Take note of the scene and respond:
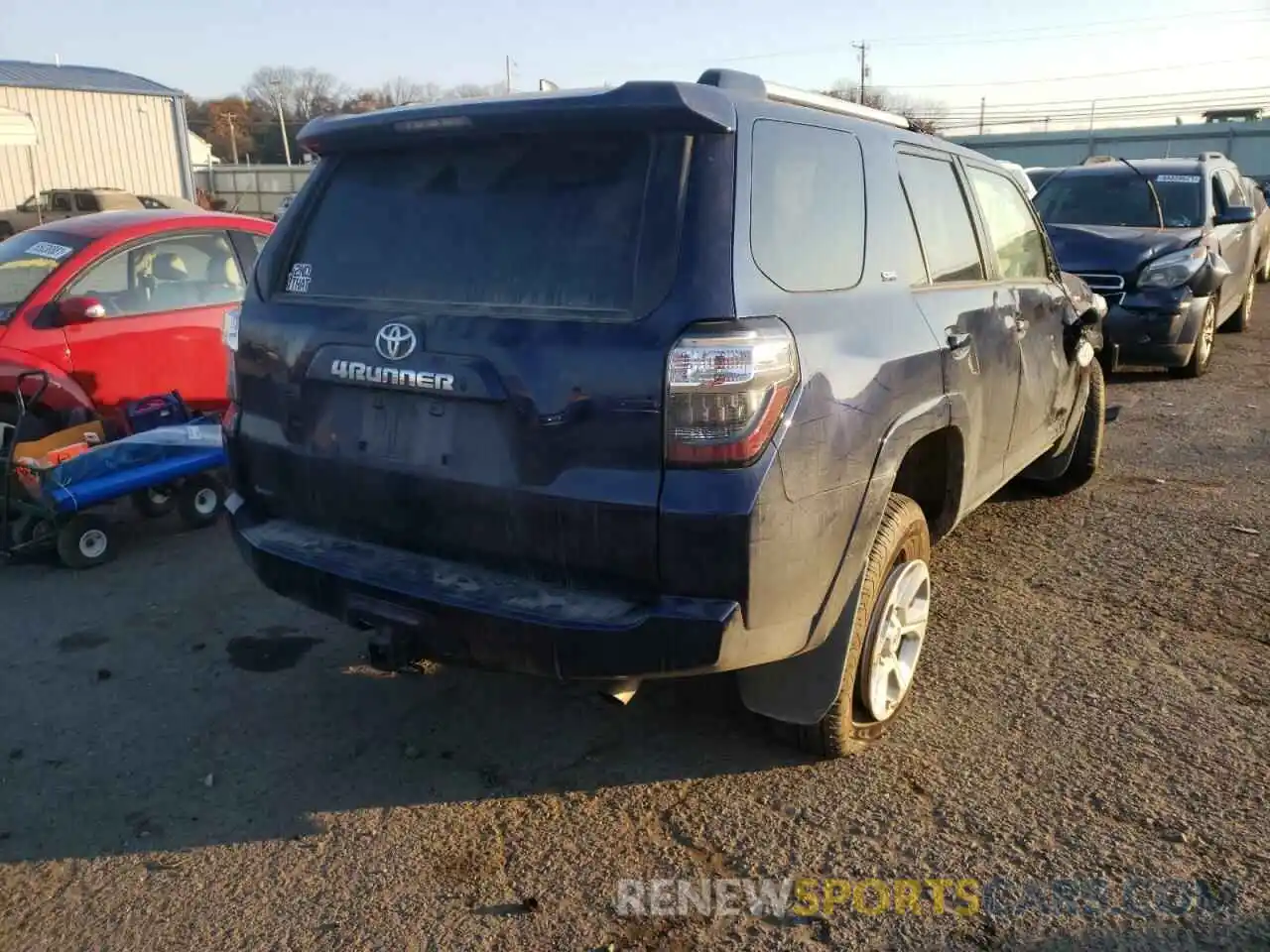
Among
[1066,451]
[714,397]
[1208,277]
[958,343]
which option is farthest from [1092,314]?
[1208,277]

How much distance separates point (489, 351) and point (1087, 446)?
14.5 feet

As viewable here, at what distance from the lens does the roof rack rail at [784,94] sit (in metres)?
2.68

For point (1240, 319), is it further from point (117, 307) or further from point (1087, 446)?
point (117, 307)

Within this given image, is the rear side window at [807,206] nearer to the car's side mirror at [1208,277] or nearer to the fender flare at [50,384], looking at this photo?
the fender flare at [50,384]

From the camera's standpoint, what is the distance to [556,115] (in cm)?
264

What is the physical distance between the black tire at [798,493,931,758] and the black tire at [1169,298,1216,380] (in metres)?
6.98

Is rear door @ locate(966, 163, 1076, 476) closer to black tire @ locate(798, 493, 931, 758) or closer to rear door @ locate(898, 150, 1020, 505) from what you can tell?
rear door @ locate(898, 150, 1020, 505)

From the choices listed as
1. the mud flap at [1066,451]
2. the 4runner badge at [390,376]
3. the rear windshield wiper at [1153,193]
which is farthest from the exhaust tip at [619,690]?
the rear windshield wiper at [1153,193]

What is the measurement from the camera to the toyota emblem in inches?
108

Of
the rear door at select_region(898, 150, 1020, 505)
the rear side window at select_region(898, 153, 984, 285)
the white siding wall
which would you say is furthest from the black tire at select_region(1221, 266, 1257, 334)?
the white siding wall

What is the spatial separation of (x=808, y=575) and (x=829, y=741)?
0.80 metres

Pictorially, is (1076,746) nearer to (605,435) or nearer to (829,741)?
(829,741)

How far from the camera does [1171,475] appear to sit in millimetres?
6285

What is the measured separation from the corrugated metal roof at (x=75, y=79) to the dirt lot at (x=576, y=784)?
29.5m
